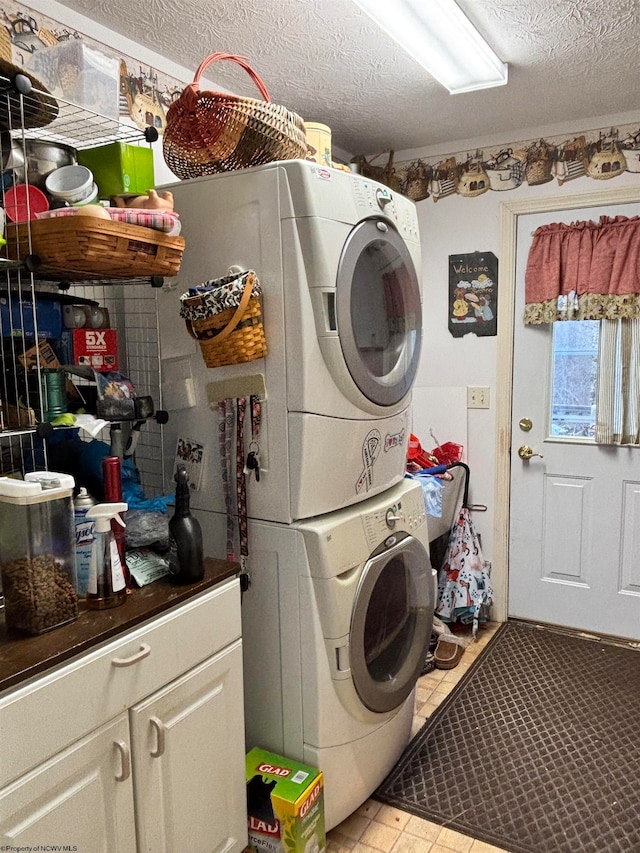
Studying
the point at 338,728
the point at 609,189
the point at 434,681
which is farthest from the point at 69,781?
the point at 609,189

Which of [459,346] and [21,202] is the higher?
[21,202]

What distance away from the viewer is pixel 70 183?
4.78ft

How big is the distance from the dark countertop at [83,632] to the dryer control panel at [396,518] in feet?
1.62

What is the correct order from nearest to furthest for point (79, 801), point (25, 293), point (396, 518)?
point (79, 801), point (25, 293), point (396, 518)

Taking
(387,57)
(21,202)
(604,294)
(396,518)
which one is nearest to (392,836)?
(396,518)

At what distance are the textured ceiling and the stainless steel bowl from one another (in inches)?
23.8

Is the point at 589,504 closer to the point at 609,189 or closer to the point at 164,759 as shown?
the point at 609,189

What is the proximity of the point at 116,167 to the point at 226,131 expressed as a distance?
284 millimetres

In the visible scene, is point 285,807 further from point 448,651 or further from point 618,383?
point 618,383

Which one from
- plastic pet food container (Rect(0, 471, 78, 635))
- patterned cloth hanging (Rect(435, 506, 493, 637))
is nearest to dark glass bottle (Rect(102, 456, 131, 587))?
plastic pet food container (Rect(0, 471, 78, 635))

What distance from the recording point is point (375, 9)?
67.1 inches

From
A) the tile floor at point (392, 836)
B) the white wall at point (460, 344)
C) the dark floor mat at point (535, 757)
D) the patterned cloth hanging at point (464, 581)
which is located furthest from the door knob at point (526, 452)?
the tile floor at point (392, 836)

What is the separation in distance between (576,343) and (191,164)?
197 cm

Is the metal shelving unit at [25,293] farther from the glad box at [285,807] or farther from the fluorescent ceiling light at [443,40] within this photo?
the glad box at [285,807]
